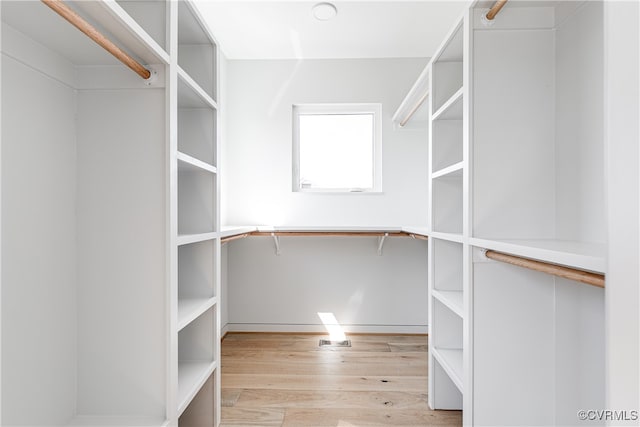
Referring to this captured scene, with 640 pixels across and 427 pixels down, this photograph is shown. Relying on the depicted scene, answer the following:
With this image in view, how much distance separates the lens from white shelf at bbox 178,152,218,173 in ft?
4.01

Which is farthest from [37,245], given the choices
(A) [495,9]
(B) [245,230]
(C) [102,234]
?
(A) [495,9]

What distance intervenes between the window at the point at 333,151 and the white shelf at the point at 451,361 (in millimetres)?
1508

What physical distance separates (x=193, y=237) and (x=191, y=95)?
1.90 feet

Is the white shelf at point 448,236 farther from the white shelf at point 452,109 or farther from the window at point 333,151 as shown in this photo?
the window at point 333,151

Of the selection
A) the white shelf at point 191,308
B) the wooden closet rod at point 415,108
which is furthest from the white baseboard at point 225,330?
the wooden closet rod at point 415,108

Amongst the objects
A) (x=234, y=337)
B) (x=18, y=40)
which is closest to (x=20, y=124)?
(x=18, y=40)

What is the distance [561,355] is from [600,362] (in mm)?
118

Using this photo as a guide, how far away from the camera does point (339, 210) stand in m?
2.88

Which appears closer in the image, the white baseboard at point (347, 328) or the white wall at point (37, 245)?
the white wall at point (37, 245)

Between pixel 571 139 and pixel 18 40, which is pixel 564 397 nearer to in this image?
pixel 571 139

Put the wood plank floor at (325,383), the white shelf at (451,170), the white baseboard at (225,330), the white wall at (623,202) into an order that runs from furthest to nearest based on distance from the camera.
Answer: the white baseboard at (225,330), the wood plank floor at (325,383), the white shelf at (451,170), the white wall at (623,202)

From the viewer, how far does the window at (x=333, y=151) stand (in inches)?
116

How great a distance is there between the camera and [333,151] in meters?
2.98

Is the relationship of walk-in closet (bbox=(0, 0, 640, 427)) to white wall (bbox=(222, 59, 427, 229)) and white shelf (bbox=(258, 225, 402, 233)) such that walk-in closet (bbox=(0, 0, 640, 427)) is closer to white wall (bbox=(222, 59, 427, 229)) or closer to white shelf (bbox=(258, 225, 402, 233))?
white shelf (bbox=(258, 225, 402, 233))
